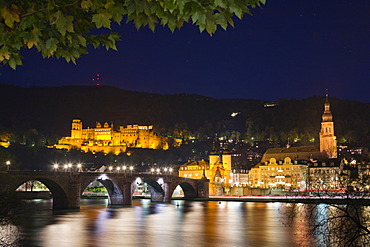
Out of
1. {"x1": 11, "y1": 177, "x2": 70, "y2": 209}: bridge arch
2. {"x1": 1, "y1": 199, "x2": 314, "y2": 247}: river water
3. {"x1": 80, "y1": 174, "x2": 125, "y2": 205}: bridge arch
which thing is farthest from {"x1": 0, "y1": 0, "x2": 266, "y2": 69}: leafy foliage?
{"x1": 80, "y1": 174, "x2": 125, "y2": 205}: bridge arch

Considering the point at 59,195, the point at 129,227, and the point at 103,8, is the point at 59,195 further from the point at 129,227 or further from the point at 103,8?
the point at 103,8

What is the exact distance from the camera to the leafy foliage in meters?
4.12

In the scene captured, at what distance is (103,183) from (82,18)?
58942 mm

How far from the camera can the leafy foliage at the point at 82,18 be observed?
4117 millimetres

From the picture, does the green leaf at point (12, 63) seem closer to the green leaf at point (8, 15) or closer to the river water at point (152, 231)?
the green leaf at point (8, 15)

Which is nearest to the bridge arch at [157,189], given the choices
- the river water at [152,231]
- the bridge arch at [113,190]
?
the bridge arch at [113,190]

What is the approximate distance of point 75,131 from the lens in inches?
6447

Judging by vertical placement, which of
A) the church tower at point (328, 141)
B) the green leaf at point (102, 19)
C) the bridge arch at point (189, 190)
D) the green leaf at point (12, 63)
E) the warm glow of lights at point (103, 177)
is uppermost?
the church tower at point (328, 141)

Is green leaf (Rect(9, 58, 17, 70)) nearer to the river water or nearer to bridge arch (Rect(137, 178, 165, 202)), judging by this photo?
the river water

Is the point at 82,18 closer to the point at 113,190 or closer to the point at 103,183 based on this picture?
the point at 103,183

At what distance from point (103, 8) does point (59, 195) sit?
5037 centimetres

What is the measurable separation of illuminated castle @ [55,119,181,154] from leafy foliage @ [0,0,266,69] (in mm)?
150717

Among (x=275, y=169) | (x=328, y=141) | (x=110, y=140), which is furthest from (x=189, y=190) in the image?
(x=110, y=140)

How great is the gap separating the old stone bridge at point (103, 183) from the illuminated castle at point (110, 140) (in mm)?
76441
